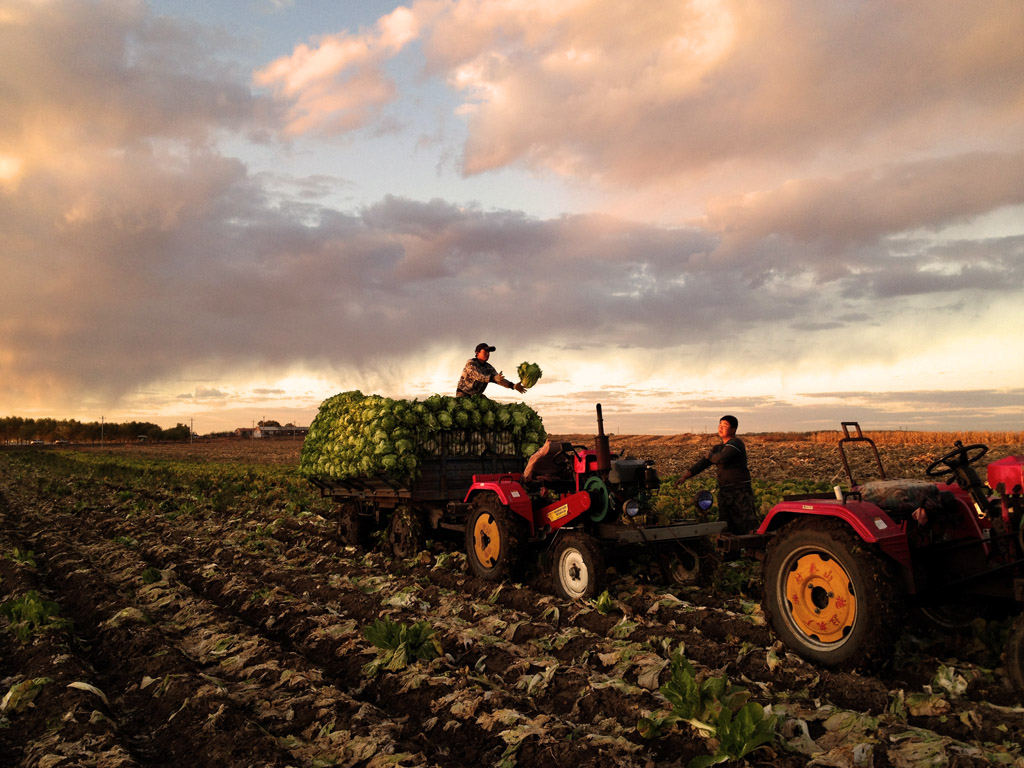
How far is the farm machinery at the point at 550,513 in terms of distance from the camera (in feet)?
24.4

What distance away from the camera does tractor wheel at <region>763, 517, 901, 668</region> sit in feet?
16.3

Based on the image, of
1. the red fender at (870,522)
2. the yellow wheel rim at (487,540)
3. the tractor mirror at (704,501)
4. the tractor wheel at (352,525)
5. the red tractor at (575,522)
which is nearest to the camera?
the red fender at (870,522)

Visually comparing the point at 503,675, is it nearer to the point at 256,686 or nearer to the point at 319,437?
the point at 256,686

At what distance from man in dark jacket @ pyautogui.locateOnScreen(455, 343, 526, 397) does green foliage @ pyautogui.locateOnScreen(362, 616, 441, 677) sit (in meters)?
4.98

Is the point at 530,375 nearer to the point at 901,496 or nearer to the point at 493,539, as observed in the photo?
the point at 493,539

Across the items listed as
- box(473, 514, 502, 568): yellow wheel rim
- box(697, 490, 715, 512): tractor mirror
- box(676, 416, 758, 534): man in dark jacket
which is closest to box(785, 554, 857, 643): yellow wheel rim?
box(697, 490, 715, 512): tractor mirror

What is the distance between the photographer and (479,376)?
10.6 m

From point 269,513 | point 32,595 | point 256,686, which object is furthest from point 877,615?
point 269,513

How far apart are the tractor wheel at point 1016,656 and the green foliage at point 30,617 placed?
29.2 ft

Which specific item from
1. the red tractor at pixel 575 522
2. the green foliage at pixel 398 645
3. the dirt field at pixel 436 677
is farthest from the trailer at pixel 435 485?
the green foliage at pixel 398 645

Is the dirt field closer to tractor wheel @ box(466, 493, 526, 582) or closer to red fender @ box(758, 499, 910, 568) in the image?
tractor wheel @ box(466, 493, 526, 582)

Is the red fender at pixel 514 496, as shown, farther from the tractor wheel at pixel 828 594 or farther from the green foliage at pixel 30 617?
the green foliage at pixel 30 617

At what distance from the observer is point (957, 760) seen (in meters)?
3.88

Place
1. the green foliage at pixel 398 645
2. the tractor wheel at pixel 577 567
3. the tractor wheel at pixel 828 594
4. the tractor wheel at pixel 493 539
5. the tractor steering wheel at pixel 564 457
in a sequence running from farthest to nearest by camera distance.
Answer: the tractor steering wheel at pixel 564 457, the tractor wheel at pixel 493 539, the tractor wheel at pixel 577 567, the green foliage at pixel 398 645, the tractor wheel at pixel 828 594
